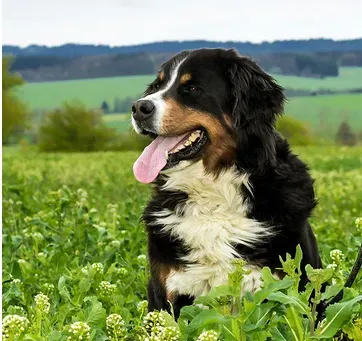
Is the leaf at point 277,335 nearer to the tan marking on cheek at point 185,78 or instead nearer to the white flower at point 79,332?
the white flower at point 79,332

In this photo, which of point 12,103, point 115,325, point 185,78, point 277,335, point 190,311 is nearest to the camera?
point 277,335

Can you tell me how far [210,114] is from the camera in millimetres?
5105

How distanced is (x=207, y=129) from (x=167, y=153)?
0.91ft

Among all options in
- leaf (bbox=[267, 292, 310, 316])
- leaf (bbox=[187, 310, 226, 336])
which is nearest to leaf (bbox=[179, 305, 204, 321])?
leaf (bbox=[187, 310, 226, 336])

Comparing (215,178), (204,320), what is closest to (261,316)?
(204,320)

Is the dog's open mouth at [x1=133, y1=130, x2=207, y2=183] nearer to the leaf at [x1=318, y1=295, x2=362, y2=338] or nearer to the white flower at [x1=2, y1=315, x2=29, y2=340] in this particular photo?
the white flower at [x1=2, y1=315, x2=29, y2=340]

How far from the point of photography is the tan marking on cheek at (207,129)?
16.4 feet

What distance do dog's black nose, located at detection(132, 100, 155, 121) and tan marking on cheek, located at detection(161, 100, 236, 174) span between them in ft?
0.30

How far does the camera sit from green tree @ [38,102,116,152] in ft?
207

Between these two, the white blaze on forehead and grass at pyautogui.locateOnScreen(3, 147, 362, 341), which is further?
the white blaze on forehead

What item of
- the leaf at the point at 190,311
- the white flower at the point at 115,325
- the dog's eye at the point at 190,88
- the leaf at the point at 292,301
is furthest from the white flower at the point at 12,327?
the dog's eye at the point at 190,88

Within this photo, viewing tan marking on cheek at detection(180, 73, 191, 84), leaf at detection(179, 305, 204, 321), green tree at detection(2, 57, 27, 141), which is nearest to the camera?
leaf at detection(179, 305, 204, 321)

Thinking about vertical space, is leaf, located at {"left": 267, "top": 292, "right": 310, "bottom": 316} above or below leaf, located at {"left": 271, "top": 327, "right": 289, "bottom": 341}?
above

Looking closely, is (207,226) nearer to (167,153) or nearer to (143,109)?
(167,153)
